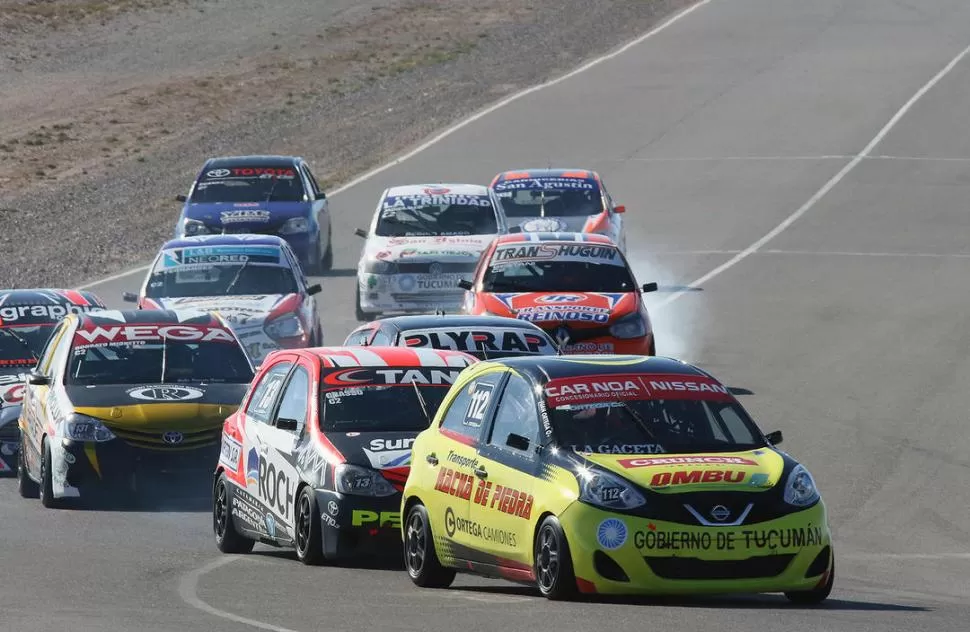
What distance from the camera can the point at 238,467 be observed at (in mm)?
13188

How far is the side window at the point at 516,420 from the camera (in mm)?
10422

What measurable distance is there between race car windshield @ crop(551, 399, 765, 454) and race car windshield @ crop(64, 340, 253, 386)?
20.2ft

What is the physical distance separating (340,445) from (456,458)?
1179 millimetres

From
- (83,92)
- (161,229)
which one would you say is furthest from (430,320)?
(83,92)

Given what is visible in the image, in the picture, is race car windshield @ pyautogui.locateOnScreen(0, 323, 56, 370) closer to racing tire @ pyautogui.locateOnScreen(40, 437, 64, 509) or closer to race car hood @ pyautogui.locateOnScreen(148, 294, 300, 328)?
race car hood @ pyautogui.locateOnScreen(148, 294, 300, 328)

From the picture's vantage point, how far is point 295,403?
12703mm

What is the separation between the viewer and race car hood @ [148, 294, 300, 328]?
810 inches

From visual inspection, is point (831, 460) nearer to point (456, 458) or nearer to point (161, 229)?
point (456, 458)

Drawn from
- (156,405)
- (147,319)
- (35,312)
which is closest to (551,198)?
(35,312)

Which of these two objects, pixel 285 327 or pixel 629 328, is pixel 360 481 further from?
pixel 285 327

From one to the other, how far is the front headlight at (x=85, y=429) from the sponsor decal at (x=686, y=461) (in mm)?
6178

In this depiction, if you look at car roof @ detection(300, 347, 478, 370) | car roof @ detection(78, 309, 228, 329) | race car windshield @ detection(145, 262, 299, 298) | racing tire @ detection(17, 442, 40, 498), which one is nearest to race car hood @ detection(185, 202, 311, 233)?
race car windshield @ detection(145, 262, 299, 298)

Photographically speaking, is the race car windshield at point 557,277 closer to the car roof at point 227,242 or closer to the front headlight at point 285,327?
the front headlight at point 285,327

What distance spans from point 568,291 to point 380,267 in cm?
461
